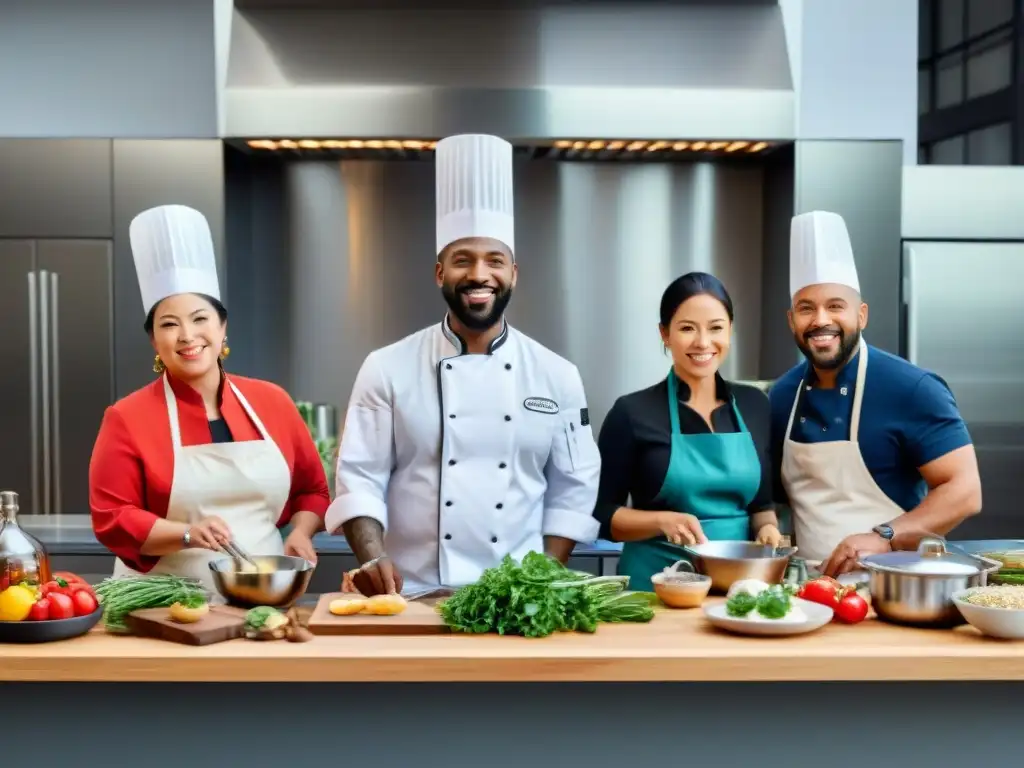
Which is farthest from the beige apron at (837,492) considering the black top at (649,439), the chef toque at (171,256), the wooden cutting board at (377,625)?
the chef toque at (171,256)

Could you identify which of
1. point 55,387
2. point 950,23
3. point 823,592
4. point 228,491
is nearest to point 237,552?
point 228,491

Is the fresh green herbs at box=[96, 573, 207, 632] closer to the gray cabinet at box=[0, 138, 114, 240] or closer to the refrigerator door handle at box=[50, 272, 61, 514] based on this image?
the refrigerator door handle at box=[50, 272, 61, 514]

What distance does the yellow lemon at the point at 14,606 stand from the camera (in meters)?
1.80

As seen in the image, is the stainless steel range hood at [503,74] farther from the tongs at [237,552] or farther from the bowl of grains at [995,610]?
the bowl of grains at [995,610]

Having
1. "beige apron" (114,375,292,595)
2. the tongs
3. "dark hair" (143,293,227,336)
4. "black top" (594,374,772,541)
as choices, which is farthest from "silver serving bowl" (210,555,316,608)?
"black top" (594,374,772,541)

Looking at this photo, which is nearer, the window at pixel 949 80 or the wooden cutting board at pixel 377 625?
the wooden cutting board at pixel 377 625

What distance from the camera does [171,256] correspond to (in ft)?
8.08

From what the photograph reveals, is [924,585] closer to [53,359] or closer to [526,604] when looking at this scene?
[526,604]

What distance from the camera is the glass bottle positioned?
6.35ft

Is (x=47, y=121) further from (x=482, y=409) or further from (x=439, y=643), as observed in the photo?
(x=439, y=643)

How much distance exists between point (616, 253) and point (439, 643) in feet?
8.90

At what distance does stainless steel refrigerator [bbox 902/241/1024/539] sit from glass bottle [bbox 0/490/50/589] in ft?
10.4

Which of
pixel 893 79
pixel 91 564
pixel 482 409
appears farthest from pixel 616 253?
pixel 91 564

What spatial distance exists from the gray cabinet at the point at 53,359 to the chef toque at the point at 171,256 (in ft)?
4.47
